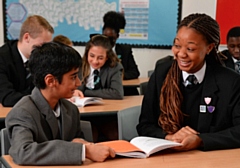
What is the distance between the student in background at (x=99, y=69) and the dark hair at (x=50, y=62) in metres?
1.64

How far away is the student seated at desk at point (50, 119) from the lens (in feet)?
5.36

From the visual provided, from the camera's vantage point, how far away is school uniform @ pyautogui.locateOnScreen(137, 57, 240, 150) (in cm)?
200

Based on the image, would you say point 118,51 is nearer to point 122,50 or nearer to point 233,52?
point 122,50

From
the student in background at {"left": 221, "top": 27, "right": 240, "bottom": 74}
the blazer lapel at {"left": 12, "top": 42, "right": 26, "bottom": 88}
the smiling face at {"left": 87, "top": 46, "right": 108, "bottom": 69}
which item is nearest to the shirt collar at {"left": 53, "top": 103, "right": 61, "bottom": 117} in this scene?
the blazer lapel at {"left": 12, "top": 42, "right": 26, "bottom": 88}

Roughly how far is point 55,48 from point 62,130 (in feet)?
1.40

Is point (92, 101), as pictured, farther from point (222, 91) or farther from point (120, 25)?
point (120, 25)

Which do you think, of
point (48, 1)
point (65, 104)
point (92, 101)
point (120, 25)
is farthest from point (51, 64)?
point (48, 1)

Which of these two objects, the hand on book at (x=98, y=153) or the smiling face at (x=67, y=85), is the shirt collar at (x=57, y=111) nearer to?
the smiling face at (x=67, y=85)

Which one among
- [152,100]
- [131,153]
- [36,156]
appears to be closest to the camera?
[36,156]

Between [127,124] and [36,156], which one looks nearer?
[36,156]

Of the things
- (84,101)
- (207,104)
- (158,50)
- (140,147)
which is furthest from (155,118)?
(158,50)

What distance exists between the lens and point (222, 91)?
2.09m

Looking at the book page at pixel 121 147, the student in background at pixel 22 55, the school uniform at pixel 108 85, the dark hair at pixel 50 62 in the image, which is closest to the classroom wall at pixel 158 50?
the school uniform at pixel 108 85

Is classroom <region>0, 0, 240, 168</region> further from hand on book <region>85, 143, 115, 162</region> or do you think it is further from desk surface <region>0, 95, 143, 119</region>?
desk surface <region>0, 95, 143, 119</region>
